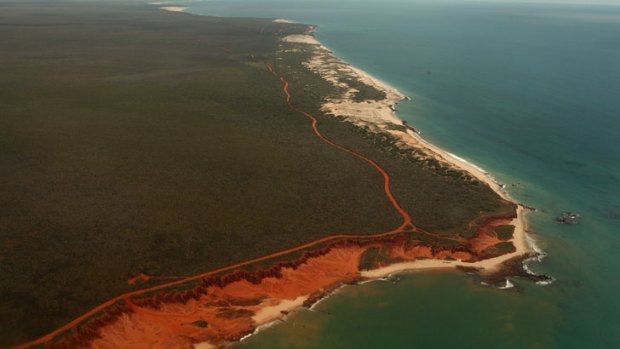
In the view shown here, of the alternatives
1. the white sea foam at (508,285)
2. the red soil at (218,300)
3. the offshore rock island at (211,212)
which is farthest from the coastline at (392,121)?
the red soil at (218,300)

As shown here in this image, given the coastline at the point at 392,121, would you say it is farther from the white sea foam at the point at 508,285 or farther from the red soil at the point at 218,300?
the red soil at the point at 218,300

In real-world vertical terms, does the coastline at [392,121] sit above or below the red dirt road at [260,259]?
above

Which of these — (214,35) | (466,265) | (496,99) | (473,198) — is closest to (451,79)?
(496,99)

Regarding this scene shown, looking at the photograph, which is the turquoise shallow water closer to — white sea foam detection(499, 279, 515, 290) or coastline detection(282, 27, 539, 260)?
white sea foam detection(499, 279, 515, 290)

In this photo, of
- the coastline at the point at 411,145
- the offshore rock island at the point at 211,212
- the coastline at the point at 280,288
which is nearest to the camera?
the coastline at the point at 280,288

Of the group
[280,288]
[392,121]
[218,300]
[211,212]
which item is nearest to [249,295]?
[218,300]

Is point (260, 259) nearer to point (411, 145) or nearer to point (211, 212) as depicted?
point (211, 212)
